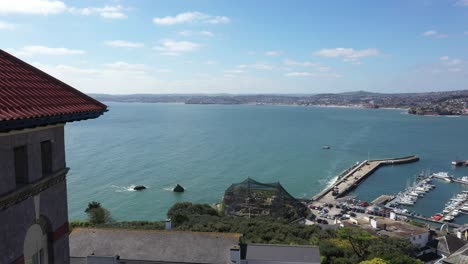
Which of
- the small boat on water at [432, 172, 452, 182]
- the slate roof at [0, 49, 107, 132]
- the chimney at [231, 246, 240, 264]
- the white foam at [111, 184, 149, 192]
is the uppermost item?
the slate roof at [0, 49, 107, 132]

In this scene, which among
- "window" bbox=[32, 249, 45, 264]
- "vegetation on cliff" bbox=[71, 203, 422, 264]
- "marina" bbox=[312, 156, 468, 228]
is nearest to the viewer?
"window" bbox=[32, 249, 45, 264]

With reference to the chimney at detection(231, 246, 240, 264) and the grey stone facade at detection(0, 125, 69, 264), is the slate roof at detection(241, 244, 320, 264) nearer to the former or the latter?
the chimney at detection(231, 246, 240, 264)

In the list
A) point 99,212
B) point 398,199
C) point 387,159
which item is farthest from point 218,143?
point 99,212

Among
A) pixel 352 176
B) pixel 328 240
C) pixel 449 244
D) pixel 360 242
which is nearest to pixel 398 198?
pixel 352 176

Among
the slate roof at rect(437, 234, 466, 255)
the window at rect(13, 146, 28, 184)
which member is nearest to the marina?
the slate roof at rect(437, 234, 466, 255)

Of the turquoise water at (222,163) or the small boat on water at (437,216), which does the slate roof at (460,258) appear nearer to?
the small boat on water at (437,216)

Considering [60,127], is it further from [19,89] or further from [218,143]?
[218,143]

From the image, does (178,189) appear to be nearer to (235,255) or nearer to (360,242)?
(360,242)

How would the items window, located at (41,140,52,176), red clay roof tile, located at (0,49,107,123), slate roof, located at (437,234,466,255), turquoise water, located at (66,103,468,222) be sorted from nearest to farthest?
red clay roof tile, located at (0,49,107,123) → window, located at (41,140,52,176) → slate roof, located at (437,234,466,255) → turquoise water, located at (66,103,468,222)
